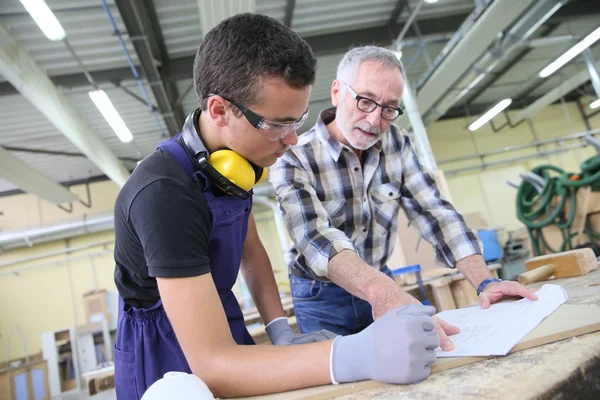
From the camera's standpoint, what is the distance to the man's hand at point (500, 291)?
111cm

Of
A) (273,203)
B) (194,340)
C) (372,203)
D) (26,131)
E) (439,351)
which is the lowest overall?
(439,351)

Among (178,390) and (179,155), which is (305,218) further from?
(178,390)

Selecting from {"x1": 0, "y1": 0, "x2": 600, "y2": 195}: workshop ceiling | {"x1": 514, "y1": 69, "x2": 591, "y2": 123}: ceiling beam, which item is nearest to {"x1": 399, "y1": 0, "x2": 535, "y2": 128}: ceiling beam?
{"x1": 0, "y1": 0, "x2": 600, "y2": 195}: workshop ceiling

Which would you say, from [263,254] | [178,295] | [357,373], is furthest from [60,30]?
[357,373]

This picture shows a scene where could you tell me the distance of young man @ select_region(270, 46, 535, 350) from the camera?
1.39 m

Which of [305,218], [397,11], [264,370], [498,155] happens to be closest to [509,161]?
[498,155]

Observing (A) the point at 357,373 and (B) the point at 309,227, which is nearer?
(A) the point at 357,373

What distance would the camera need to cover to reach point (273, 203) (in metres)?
9.26

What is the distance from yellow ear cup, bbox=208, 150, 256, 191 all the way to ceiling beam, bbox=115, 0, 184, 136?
3.65 m

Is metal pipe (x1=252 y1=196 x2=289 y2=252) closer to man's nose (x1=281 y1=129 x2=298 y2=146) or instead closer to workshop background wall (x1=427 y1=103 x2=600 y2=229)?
workshop background wall (x1=427 y1=103 x2=600 y2=229)

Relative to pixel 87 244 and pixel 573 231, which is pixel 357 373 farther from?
pixel 87 244

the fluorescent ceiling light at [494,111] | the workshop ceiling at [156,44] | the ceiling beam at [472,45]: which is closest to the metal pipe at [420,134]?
the ceiling beam at [472,45]

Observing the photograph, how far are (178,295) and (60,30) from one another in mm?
3589

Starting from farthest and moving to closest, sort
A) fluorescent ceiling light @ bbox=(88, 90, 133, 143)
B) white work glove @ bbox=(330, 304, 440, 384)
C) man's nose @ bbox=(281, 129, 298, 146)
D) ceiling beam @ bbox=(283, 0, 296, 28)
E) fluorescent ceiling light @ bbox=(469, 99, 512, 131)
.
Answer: fluorescent ceiling light @ bbox=(469, 99, 512, 131)
ceiling beam @ bbox=(283, 0, 296, 28)
fluorescent ceiling light @ bbox=(88, 90, 133, 143)
man's nose @ bbox=(281, 129, 298, 146)
white work glove @ bbox=(330, 304, 440, 384)
